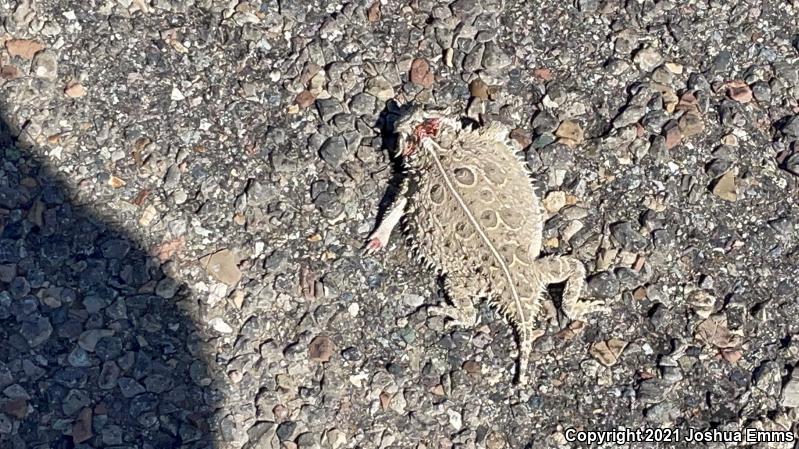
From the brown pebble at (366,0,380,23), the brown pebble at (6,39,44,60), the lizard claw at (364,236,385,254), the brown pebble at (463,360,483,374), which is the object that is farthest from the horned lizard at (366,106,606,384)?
the brown pebble at (6,39,44,60)


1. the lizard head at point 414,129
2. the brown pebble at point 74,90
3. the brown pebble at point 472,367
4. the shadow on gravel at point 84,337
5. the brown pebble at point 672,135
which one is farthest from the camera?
the brown pebble at point 74,90

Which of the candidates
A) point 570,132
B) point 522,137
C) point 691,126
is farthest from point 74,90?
point 691,126

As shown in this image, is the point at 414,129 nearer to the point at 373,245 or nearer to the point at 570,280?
the point at 373,245

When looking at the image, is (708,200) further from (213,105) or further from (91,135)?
(91,135)

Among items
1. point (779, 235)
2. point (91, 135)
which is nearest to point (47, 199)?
point (91, 135)

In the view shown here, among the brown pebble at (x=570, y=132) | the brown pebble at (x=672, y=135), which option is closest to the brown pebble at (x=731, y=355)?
the brown pebble at (x=672, y=135)

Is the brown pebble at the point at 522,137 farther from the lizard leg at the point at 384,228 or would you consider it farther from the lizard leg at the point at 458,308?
the lizard leg at the point at 458,308
